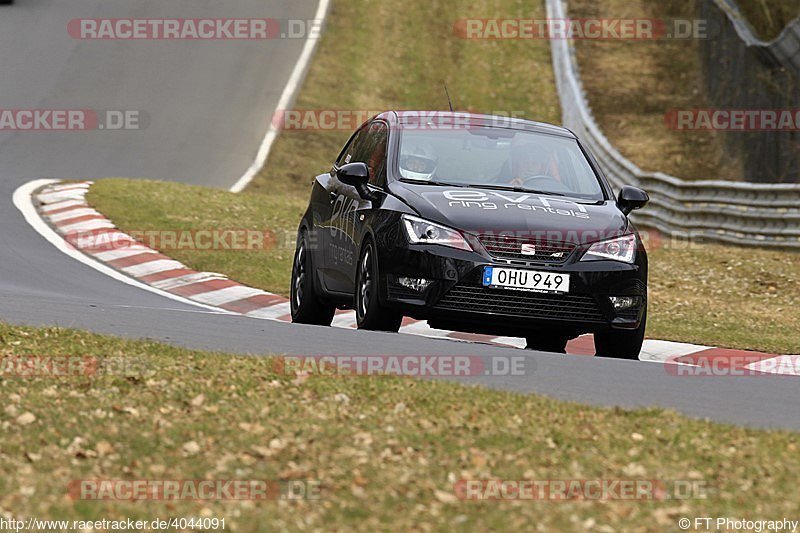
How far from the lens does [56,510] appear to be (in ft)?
17.4

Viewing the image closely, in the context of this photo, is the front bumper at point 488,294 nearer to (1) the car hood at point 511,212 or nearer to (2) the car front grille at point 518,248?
(2) the car front grille at point 518,248

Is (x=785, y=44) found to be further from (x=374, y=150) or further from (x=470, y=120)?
(x=374, y=150)

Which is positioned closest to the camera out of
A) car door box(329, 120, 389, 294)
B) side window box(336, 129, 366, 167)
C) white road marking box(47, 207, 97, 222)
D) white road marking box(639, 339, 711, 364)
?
car door box(329, 120, 389, 294)

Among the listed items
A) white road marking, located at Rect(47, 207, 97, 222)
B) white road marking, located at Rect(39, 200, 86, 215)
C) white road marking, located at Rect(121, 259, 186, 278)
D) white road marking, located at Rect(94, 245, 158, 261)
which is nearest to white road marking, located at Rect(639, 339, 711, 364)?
white road marking, located at Rect(121, 259, 186, 278)

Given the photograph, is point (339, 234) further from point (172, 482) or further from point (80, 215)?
point (80, 215)

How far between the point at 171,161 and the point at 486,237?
17533mm

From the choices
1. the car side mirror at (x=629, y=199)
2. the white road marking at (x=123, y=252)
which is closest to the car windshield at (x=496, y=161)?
the car side mirror at (x=629, y=199)

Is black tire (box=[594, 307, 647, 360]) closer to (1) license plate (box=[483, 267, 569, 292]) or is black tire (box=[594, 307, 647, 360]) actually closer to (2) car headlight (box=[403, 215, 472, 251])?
(1) license plate (box=[483, 267, 569, 292])

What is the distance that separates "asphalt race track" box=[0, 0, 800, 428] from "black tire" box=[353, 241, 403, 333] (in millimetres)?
354

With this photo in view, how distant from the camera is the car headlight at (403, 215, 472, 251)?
9438 millimetres

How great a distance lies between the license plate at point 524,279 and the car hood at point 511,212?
260 millimetres

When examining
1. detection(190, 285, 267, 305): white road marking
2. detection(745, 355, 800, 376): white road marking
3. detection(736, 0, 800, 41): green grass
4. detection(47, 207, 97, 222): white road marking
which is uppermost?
detection(736, 0, 800, 41): green grass

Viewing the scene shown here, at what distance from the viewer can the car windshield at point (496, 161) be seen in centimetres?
1052

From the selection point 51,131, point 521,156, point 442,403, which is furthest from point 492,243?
point 51,131
